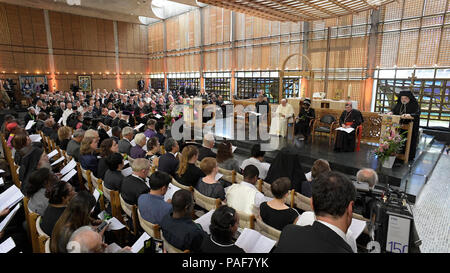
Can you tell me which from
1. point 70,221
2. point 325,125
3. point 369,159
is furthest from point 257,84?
point 70,221

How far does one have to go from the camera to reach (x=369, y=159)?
6516 millimetres

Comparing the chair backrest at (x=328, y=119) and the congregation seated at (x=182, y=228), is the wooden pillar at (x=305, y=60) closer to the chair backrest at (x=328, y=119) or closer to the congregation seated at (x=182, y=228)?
the chair backrest at (x=328, y=119)

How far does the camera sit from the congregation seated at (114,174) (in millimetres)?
3484

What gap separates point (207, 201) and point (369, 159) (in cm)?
514

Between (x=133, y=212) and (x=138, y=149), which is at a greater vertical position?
(x=138, y=149)

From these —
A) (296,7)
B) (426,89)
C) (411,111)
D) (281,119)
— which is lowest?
(281,119)

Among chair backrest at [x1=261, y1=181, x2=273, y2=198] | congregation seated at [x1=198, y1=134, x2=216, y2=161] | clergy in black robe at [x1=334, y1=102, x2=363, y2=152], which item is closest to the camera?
chair backrest at [x1=261, y1=181, x2=273, y2=198]

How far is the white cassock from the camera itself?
8.80 meters

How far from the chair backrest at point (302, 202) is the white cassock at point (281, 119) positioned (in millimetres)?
5828

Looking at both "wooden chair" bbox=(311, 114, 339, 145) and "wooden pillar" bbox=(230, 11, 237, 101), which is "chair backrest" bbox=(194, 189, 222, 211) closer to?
"wooden chair" bbox=(311, 114, 339, 145)

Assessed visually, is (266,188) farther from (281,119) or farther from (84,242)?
(281,119)

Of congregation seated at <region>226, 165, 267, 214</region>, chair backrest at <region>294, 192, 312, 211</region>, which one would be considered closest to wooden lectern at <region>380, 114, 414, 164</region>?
chair backrest at <region>294, 192, 312, 211</region>

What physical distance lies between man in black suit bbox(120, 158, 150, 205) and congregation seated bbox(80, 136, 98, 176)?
138cm

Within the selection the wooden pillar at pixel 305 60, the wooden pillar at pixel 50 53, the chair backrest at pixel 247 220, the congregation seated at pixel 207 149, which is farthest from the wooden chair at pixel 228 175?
the wooden pillar at pixel 50 53
